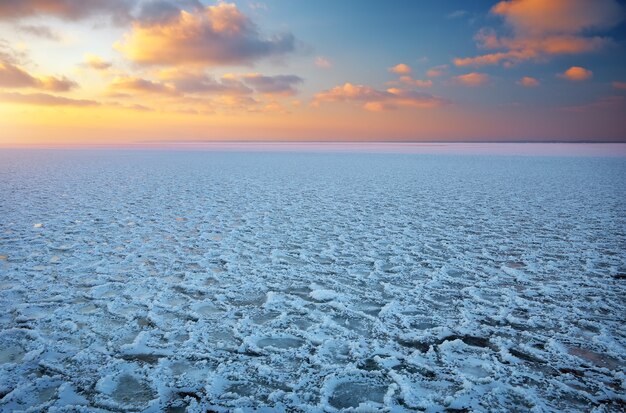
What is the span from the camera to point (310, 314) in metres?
4.00

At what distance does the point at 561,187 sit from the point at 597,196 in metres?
2.84

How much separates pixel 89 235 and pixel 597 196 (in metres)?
14.8

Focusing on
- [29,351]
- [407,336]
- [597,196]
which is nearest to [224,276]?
[29,351]

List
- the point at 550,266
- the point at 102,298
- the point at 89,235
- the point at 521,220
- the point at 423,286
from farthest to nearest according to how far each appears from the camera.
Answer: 1. the point at 521,220
2. the point at 89,235
3. the point at 550,266
4. the point at 423,286
5. the point at 102,298

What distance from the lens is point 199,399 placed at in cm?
268

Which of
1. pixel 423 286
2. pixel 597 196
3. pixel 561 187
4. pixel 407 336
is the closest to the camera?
pixel 407 336

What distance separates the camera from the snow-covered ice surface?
2.76 metres

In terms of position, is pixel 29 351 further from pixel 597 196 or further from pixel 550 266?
pixel 597 196

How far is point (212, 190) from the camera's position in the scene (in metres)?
13.7

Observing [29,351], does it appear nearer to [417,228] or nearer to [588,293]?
[588,293]

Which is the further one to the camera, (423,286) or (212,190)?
(212,190)

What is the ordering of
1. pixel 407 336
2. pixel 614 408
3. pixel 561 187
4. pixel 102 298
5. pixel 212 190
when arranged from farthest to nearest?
pixel 561 187, pixel 212 190, pixel 102 298, pixel 407 336, pixel 614 408

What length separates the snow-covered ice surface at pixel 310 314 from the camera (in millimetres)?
2760

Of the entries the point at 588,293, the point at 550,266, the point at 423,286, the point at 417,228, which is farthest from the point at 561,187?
the point at 423,286
